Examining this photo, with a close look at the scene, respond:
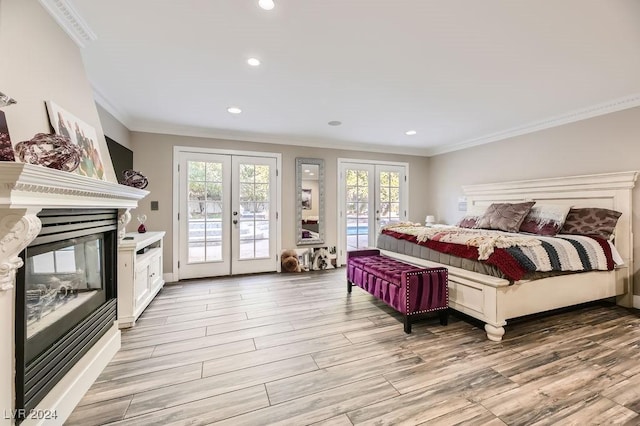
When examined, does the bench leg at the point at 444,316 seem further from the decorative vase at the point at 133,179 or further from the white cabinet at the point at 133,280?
the decorative vase at the point at 133,179

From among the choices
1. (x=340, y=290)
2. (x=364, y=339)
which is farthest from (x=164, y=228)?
(x=364, y=339)

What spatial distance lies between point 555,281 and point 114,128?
16.9 feet

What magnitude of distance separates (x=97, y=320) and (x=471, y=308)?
9.80ft

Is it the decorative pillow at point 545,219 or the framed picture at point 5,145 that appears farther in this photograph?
the decorative pillow at point 545,219

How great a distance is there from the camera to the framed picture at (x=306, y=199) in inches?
195

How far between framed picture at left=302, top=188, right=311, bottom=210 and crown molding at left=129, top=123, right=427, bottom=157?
821mm

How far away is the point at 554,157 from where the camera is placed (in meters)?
3.75

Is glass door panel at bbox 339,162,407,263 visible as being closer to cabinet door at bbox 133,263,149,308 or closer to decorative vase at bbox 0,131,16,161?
cabinet door at bbox 133,263,149,308

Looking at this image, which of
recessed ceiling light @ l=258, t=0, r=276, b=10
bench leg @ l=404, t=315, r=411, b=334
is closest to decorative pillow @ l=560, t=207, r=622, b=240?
bench leg @ l=404, t=315, r=411, b=334

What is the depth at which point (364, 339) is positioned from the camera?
2.37 metres

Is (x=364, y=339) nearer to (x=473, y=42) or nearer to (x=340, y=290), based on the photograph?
(x=340, y=290)

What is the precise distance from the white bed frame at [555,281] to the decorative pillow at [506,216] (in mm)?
428

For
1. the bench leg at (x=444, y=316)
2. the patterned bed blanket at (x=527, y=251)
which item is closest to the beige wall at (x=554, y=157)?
the patterned bed blanket at (x=527, y=251)

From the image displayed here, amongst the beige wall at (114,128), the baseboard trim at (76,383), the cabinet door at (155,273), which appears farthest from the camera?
the cabinet door at (155,273)
